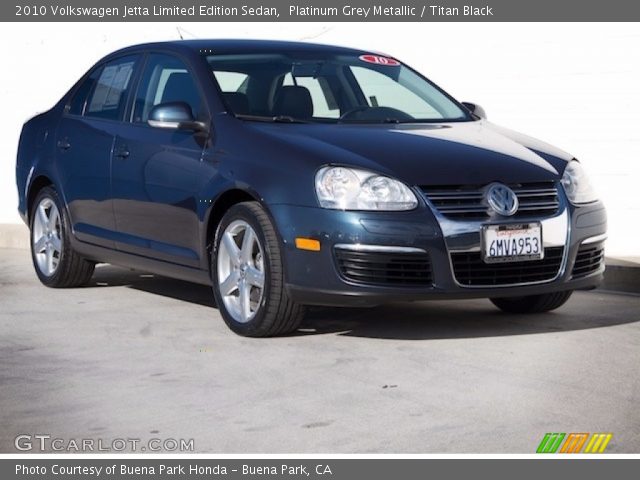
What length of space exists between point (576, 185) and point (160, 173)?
230 cm

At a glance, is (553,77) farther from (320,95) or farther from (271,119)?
(271,119)

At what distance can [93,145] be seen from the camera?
895 cm

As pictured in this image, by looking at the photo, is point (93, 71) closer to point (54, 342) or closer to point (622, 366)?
point (54, 342)

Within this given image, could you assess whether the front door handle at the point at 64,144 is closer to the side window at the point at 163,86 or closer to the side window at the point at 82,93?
the side window at the point at 82,93

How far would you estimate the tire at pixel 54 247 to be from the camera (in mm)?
9445

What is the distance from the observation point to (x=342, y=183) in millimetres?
7012

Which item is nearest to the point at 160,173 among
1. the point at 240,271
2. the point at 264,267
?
the point at 240,271

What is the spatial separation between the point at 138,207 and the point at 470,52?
4590 millimetres

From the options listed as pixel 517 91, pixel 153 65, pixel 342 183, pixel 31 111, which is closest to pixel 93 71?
pixel 153 65

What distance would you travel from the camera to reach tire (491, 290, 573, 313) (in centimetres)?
824

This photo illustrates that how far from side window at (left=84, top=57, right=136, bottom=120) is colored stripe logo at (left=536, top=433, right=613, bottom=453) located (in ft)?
14.2

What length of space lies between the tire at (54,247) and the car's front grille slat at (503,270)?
319cm

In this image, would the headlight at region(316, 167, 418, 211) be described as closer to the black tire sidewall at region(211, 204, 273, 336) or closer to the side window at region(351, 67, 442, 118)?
the black tire sidewall at region(211, 204, 273, 336)
